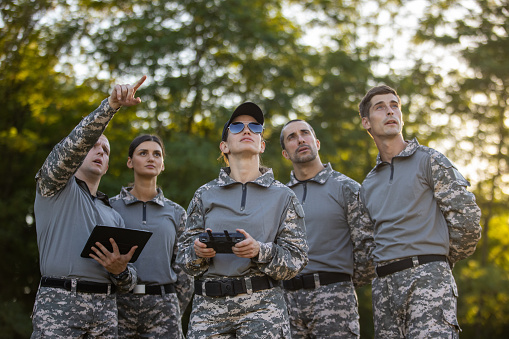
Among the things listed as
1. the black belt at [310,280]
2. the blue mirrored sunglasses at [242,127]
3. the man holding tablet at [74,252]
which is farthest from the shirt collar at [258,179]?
the black belt at [310,280]

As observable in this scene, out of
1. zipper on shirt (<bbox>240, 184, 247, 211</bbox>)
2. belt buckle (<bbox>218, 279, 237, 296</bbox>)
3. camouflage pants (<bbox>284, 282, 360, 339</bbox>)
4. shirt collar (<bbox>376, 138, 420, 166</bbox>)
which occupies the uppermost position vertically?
shirt collar (<bbox>376, 138, 420, 166</bbox>)

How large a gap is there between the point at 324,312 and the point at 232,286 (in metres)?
1.49

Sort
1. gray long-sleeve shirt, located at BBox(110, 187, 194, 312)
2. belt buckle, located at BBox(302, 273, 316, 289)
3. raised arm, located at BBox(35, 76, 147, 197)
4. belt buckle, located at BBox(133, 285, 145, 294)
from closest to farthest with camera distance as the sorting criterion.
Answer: raised arm, located at BBox(35, 76, 147, 197)
belt buckle, located at BBox(302, 273, 316, 289)
belt buckle, located at BBox(133, 285, 145, 294)
gray long-sleeve shirt, located at BBox(110, 187, 194, 312)

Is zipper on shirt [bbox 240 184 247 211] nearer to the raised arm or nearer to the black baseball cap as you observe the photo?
the black baseball cap

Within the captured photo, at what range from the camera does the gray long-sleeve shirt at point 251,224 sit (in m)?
3.78

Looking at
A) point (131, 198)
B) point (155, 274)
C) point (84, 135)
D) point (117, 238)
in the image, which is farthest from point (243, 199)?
point (131, 198)

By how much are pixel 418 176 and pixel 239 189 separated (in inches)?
58.4

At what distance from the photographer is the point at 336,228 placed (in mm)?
5254

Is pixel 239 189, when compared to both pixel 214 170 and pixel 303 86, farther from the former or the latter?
pixel 303 86

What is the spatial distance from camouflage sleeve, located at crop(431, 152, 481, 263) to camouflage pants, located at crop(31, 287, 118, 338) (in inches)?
110

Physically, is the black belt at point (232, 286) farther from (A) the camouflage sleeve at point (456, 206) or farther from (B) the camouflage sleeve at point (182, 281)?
(B) the camouflage sleeve at point (182, 281)

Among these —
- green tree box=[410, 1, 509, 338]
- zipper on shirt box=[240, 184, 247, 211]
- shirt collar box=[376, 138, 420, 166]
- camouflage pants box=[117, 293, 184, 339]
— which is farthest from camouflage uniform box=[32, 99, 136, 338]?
green tree box=[410, 1, 509, 338]

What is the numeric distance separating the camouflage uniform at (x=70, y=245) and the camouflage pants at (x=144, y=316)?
707 mm

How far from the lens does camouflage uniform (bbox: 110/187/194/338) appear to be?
5363mm
